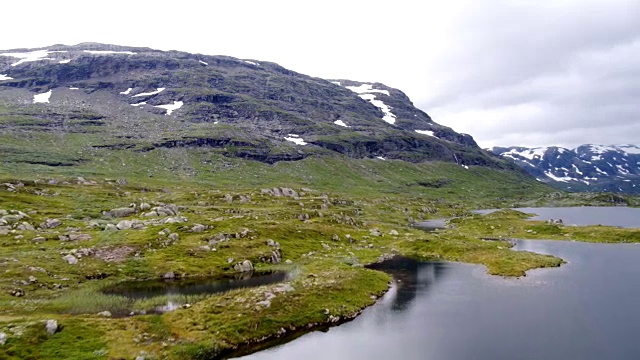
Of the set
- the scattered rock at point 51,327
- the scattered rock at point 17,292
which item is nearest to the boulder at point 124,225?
the scattered rock at point 17,292

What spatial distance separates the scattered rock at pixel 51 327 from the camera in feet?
152

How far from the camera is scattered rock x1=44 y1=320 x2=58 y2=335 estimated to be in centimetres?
4625

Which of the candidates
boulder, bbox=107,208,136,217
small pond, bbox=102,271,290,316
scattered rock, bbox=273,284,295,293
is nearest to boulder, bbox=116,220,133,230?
boulder, bbox=107,208,136,217

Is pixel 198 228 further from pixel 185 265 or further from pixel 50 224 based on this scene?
pixel 50 224

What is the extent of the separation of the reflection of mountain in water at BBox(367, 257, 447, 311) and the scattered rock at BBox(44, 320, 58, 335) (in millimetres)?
47364

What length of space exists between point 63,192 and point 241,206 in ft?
217

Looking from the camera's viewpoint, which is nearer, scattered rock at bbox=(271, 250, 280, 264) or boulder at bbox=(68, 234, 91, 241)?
boulder at bbox=(68, 234, 91, 241)

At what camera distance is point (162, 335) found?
165 ft

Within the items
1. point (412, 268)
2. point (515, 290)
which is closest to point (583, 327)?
point (515, 290)

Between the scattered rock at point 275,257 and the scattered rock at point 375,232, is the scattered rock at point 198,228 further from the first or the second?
the scattered rock at point 375,232

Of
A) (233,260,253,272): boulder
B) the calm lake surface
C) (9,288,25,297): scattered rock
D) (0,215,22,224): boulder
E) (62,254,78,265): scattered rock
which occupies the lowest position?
the calm lake surface

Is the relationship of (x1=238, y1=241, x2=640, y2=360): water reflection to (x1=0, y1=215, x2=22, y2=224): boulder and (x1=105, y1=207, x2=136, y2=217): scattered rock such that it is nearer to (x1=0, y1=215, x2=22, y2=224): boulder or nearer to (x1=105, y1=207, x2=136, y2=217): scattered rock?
(x1=0, y1=215, x2=22, y2=224): boulder

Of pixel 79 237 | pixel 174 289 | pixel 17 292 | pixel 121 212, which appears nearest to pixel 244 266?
pixel 174 289

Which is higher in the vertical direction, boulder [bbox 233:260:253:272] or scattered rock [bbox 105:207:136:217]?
scattered rock [bbox 105:207:136:217]
